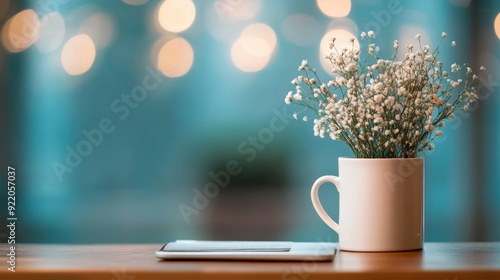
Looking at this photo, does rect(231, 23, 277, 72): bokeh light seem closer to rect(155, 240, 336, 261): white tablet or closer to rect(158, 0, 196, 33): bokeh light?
rect(158, 0, 196, 33): bokeh light

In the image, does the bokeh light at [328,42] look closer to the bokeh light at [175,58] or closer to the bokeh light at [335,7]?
A: the bokeh light at [335,7]

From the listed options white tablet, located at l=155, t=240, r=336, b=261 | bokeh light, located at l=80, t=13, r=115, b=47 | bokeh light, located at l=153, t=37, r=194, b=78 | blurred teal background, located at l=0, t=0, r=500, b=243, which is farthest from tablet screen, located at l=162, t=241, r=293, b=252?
bokeh light, located at l=80, t=13, r=115, b=47

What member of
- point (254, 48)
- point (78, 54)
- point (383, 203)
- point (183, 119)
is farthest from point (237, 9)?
point (383, 203)

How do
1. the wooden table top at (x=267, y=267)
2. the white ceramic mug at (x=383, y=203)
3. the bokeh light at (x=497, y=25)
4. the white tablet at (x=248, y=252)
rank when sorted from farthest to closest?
1. the bokeh light at (x=497, y=25)
2. the white ceramic mug at (x=383, y=203)
3. the white tablet at (x=248, y=252)
4. the wooden table top at (x=267, y=267)

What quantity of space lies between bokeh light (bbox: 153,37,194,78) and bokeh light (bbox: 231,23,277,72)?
135mm

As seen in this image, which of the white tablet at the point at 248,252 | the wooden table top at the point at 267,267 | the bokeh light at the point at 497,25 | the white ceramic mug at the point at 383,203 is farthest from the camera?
the bokeh light at the point at 497,25

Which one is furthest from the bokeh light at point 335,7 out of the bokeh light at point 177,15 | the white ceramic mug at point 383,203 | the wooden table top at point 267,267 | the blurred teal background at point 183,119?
the wooden table top at point 267,267

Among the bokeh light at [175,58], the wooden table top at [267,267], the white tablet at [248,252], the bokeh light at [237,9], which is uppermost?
the bokeh light at [237,9]

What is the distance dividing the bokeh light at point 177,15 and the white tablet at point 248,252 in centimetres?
87

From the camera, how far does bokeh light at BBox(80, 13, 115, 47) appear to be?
208 cm

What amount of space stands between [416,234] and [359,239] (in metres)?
0.12

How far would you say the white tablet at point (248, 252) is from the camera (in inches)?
51.1

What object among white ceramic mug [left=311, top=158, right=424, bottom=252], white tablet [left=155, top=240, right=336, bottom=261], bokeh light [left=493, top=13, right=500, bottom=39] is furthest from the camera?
bokeh light [left=493, top=13, right=500, bottom=39]

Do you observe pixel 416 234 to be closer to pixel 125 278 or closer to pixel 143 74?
pixel 125 278
